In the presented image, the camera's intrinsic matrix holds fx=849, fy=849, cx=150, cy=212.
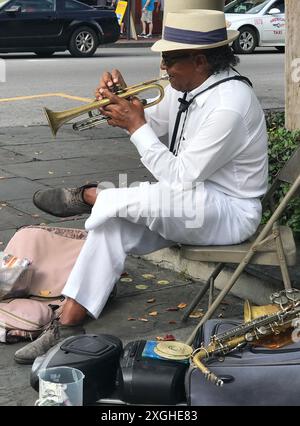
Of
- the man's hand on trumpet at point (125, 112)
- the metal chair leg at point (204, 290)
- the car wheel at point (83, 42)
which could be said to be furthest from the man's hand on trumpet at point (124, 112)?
the car wheel at point (83, 42)

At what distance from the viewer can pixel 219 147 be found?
146 inches

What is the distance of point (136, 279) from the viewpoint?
15.8 feet

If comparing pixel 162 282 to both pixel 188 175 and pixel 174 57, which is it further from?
pixel 174 57

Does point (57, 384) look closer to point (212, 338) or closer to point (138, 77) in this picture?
point (212, 338)

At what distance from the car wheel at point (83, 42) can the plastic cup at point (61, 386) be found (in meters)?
15.1

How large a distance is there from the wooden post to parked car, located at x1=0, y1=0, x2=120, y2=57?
37.9 feet

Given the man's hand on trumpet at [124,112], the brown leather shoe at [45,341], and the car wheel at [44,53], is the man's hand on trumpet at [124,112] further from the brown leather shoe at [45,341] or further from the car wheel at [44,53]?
the car wheel at [44,53]

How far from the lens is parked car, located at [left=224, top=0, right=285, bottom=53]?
64.3 feet

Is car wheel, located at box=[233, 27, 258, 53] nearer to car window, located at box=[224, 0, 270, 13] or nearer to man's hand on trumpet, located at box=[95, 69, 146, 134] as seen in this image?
car window, located at box=[224, 0, 270, 13]

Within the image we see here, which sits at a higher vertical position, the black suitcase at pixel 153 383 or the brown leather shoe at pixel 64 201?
the brown leather shoe at pixel 64 201

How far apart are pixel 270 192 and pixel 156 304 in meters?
0.84

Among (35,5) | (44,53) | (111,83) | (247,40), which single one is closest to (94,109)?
(111,83)

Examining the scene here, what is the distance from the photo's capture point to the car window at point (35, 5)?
657 inches

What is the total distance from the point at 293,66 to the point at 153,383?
335 centimetres
